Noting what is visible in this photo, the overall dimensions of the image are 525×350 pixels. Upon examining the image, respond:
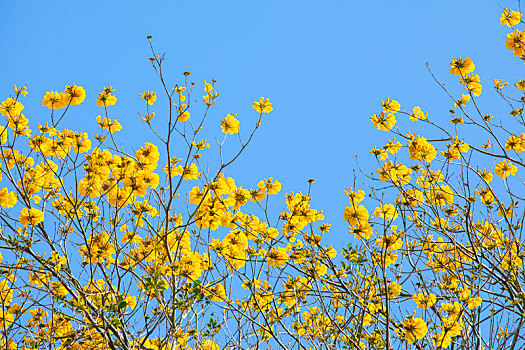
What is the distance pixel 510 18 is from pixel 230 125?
2574 millimetres

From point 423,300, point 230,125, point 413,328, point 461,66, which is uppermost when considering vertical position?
point 461,66

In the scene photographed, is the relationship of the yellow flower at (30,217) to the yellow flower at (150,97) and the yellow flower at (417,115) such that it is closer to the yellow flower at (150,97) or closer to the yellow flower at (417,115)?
the yellow flower at (150,97)

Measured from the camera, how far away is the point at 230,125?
12.4 ft

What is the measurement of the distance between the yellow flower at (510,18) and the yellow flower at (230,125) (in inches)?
97.2

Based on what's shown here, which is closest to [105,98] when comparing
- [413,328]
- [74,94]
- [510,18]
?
[74,94]

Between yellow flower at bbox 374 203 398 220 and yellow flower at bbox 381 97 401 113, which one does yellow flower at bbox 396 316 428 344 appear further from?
yellow flower at bbox 381 97 401 113

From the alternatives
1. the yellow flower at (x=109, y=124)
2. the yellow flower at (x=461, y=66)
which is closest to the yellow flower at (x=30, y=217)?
the yellow flower at (x=109, y=124)

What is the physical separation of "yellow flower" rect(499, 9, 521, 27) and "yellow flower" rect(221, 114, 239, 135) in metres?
2.47

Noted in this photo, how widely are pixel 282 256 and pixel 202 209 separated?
27.5 inches

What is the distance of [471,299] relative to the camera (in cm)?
334

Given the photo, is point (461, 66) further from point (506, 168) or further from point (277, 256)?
point (277, 256)

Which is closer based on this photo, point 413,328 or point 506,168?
point 413,328

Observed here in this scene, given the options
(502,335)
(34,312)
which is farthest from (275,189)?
(34,312)

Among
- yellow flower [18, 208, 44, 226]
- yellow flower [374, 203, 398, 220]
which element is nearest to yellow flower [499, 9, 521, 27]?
yellow flower [374, 203, 398, 220]
